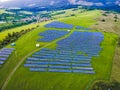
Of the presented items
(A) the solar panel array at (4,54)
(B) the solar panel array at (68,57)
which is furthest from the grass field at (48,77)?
(B) the solar panel array at (68,57)

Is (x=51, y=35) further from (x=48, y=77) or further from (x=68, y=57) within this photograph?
(x=48, y=77)

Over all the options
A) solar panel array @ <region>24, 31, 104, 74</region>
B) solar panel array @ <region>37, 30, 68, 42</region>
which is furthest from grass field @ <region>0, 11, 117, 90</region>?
solar panel array @ <region>37, 30, 68, 42</region>

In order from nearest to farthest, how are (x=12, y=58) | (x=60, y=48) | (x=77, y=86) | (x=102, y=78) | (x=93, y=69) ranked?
1. (x=77, y=86)
2. (x=102, y=78)
3. (x=93, y=69)
4. (x=12, y=58)
5. (x=60, y=48)

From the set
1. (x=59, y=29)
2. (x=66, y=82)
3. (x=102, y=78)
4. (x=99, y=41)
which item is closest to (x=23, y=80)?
(x=66, y=82)

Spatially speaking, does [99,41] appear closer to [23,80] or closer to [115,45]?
[115,45]

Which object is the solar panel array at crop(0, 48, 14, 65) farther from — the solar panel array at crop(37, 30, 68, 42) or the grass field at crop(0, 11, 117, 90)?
the solar panel array at crop(37, 30, 68, 42)

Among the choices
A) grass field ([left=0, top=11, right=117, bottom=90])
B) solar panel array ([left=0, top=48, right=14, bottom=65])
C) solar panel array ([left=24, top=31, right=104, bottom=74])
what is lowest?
grass field ([left=0, top=11, right=117, bottom=90])

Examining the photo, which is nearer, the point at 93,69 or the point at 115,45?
the point at 93,69
